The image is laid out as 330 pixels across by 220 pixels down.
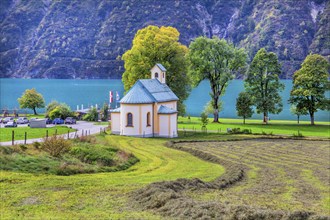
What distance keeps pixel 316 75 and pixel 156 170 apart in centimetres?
4870

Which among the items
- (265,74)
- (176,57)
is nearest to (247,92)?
(265,74)

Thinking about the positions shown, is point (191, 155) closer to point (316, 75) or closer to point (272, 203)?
point (272, 203)

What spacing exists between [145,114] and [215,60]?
23147 millimetres

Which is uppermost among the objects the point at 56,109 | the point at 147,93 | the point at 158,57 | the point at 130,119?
the point at 158,57

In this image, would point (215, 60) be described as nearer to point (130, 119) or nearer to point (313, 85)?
point (313, 85)

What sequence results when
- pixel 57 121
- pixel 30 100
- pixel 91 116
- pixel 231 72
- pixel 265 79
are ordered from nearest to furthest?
pixel 57 121 → pixel 91 116 → pixel 265 79 → pixel 231 72 → pixel 30 100

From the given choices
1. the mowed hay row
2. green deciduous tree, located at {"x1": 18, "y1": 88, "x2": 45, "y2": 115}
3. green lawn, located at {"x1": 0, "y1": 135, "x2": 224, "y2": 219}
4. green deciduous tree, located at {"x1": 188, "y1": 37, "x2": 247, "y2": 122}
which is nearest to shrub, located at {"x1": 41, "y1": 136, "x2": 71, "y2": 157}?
green lawn, located at {"x1": 0, "y1": 135, "x2": 224, "y2": 219}

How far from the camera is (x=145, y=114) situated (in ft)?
185

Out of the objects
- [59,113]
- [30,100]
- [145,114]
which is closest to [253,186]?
[145,114]

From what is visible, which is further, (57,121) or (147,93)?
(57,121)

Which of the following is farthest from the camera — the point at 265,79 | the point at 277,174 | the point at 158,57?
the point at 265,79

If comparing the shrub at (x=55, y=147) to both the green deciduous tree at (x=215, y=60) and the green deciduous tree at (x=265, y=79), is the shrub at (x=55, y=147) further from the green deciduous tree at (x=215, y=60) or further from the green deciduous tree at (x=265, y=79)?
the green deciduous tree at (x=265, y=79)

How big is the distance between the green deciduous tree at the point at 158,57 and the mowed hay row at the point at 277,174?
58.3 ft

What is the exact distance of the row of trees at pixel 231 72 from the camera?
67.6 metres
